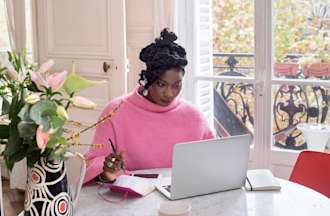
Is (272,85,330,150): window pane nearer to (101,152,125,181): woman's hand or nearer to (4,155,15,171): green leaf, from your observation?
(101,152,125,181): woman's hand

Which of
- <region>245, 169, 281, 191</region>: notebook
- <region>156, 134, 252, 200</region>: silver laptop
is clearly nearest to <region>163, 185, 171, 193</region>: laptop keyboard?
<region>156, 134, 252, 200</region>: silver laptop

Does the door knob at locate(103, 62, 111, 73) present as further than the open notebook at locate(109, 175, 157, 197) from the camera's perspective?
Yes

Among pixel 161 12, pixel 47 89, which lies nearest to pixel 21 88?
pixel 47 89

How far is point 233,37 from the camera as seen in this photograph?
126 inches

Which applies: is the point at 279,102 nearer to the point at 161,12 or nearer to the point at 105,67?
the point at 161,12

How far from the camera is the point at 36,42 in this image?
11.7ft

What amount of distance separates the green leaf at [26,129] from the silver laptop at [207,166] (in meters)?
0.54

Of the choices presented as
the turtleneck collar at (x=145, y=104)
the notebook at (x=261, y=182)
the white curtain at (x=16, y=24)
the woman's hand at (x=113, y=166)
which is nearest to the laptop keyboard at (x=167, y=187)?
the woman's hand at (x=113, y=166)

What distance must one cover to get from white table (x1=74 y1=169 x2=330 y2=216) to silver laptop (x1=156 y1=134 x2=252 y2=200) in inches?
1.3

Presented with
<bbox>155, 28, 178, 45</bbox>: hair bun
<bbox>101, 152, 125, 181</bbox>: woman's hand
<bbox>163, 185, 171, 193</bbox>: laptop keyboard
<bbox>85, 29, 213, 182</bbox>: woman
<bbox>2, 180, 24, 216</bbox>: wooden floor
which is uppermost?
<bbox>155, 28, 178, 45</bbox>: hair bun

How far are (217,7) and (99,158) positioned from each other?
160cm

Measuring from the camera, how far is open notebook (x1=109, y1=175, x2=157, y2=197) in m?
1.78

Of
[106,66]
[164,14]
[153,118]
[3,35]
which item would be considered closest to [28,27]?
[3,35]

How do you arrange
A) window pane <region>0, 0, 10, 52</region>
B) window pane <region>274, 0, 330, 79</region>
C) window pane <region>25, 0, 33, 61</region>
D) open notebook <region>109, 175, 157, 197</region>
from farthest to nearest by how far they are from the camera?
window pane <region>0, 0, 10, 52</region> < window pane <region>25, 0, 33, 61</region> < window pane <region>274, 0, 330, 79</region> < open notebook <region>109, 175, 157, 197</region>
